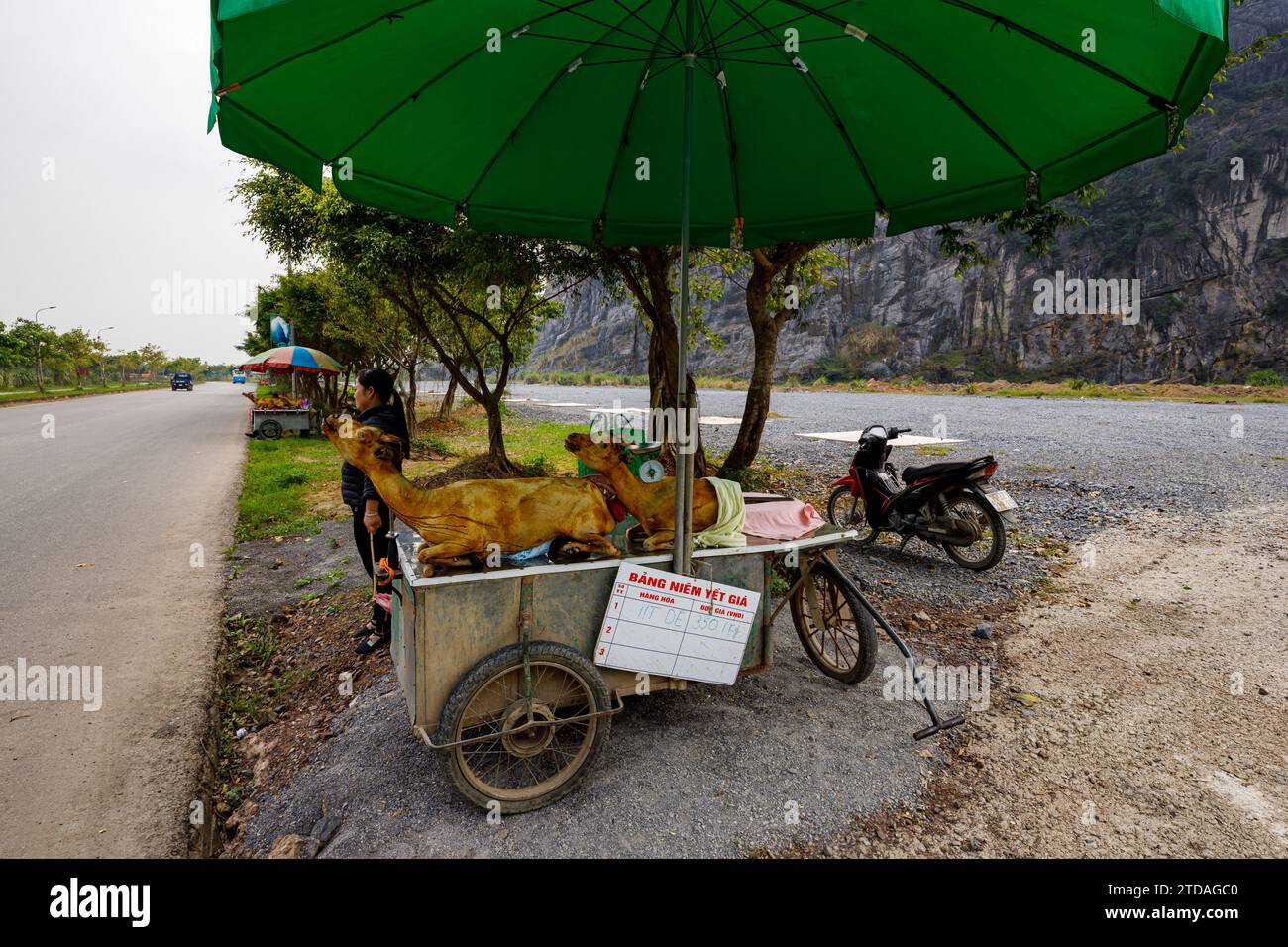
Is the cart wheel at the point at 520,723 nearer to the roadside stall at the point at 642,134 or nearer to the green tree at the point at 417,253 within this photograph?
the roadside stall at the point at 642,134

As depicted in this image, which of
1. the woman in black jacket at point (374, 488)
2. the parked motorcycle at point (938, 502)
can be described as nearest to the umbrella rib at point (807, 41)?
the woman in black jacket at point (374, 488)

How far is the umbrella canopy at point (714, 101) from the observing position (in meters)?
2.40

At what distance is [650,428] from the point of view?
869 centimetres

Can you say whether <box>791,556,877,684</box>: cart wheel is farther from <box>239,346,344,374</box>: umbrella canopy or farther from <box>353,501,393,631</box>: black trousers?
<box>239,346,344,374</box>: umbrella canopy

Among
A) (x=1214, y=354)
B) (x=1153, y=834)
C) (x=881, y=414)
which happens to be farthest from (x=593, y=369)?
(x=1153, y=834)

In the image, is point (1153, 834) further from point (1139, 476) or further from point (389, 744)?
point (1139, 476)

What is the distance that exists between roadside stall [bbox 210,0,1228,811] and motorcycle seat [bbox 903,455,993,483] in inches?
108

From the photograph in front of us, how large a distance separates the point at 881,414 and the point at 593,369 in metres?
90.1

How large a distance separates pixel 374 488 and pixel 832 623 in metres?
2.73

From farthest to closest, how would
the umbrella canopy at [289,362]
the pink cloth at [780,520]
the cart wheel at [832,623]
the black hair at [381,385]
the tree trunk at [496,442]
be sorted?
the umbrella canopy at [289,362] → the tree trunk at [496,442] → the black hair at [381,385] → the cart wheel at [832,623] → the pink cloth at [780,520]

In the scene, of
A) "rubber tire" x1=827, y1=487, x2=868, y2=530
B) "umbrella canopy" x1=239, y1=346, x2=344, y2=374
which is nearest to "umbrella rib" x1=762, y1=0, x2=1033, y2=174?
"rubber tire" x1=827, y1=487, x2=868, y2=530

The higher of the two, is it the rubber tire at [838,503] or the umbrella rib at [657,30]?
the umbrella rib at [657,30]

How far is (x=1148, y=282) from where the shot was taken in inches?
2437

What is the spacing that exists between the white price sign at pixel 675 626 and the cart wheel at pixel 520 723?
185 mm
